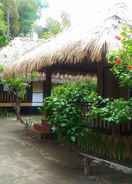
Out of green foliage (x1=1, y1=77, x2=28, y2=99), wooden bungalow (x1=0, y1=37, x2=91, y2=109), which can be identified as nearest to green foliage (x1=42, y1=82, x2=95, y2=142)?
green foliage (x1=1, y1=77, x2=28, y2=99)

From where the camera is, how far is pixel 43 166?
650 cm

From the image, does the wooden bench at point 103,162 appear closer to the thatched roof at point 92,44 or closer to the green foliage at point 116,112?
the green foliage at point 116,112

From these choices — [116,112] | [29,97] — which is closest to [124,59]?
[116,112]

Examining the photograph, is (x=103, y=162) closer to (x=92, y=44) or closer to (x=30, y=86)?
(x=92, y=44)

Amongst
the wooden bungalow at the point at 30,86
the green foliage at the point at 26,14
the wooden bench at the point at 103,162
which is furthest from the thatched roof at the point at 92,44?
the green foliage at the point at 26,14

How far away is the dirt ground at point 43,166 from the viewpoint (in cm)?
561

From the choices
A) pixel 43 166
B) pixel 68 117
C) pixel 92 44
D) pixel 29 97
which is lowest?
pixel 43 166

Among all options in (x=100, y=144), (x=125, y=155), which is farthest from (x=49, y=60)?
(x=125, y=155)

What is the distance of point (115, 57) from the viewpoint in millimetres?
4938

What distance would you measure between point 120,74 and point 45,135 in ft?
16.7

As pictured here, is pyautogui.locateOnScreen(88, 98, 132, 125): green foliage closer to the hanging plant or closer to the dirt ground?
the hanging plant

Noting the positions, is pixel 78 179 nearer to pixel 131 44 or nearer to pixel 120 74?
pixel 120 74

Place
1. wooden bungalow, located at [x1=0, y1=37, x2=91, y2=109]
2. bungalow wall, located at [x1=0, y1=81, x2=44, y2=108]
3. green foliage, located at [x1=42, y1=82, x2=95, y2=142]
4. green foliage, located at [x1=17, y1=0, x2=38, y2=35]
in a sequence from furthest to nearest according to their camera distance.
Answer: green foliage, located at [x1=17, y1=0, x2=38, y2=35] → bungalow wall, located at [x1=0, y1=81, x2=44, y2=108] → wooden bungalow, located at [x1=0, y1=37, x2=91, y2=109] → green foliage, located at [x1=42, y1=82, x2=95, y2=142]

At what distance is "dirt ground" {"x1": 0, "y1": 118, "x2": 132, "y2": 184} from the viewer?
5613mm
